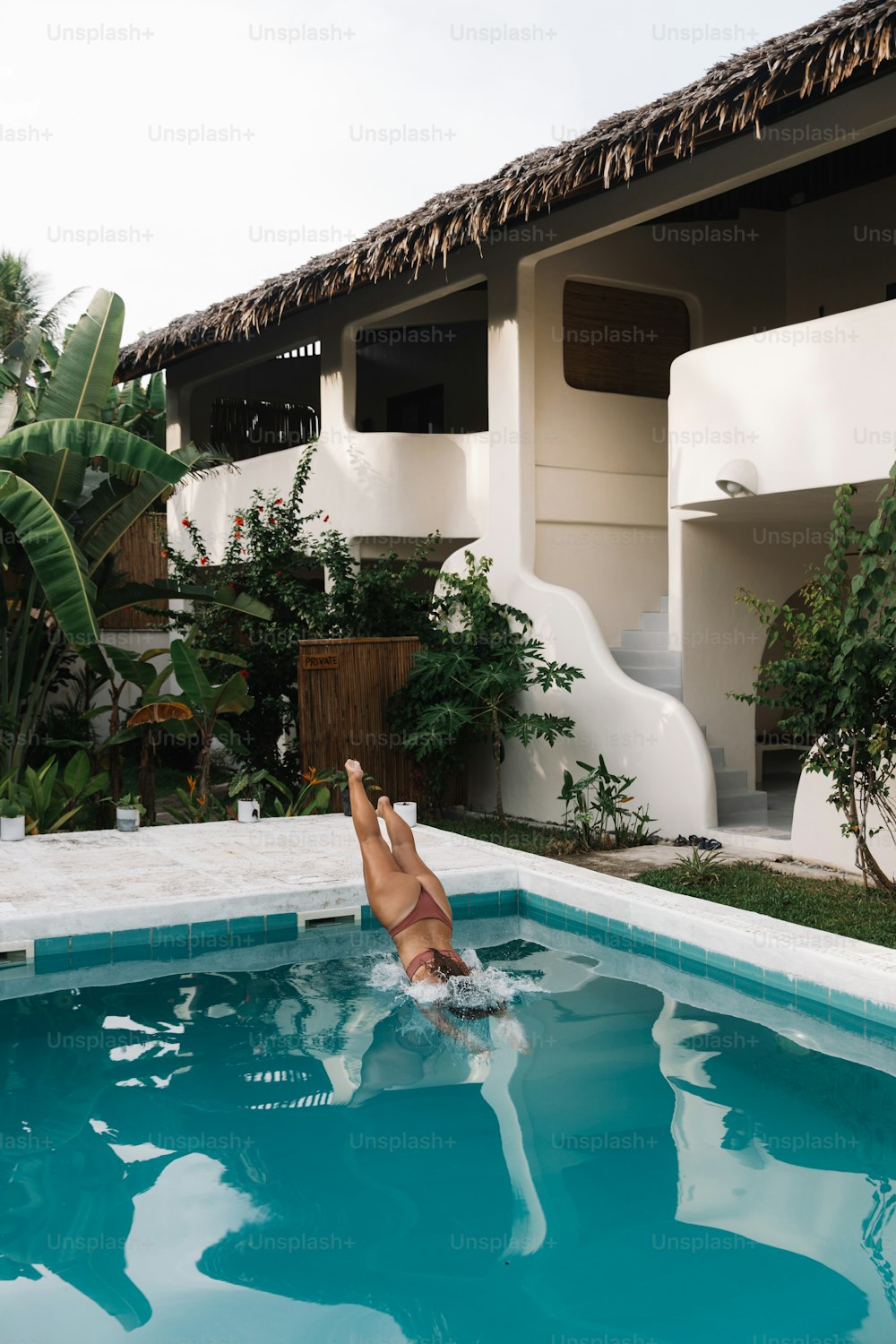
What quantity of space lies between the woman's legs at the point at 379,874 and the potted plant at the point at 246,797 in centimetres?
350

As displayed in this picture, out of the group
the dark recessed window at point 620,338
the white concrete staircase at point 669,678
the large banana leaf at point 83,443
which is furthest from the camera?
the dark recessed window at point 620,338

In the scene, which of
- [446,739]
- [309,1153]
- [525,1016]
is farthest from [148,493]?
[309,1153]

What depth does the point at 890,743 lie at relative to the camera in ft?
26.0

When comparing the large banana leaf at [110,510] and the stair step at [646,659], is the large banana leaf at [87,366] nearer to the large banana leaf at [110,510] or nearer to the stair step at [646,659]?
the large banana leaf at [110,510]

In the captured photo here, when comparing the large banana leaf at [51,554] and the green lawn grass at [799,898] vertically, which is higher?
the large banana leaf at [51,554]

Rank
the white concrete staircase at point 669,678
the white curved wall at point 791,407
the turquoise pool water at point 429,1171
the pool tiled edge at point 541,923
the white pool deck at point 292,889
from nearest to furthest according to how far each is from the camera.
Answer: the turquoise pool water at point 429,1171, the pool tiled edge at point 541,923, the white pool deck at point 292,889, the white curved wall at point 791,407, the white concrete staircase at point 669,678

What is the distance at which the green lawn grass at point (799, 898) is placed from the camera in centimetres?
738

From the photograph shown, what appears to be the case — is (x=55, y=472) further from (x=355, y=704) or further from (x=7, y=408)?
(x=355, y=704)

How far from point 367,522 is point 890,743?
752 centimetres

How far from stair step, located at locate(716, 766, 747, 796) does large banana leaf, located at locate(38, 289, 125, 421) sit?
654 centimetres

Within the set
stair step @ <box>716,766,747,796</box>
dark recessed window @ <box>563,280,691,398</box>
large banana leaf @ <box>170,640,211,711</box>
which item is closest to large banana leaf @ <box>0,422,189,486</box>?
large banana leaf @ <box>170,640,211,711</box>

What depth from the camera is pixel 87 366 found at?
10.5 m

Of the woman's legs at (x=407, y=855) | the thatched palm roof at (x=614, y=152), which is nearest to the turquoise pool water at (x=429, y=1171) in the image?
the woman's legs at (x=407, y=855)

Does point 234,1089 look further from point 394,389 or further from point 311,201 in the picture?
point 311,201
